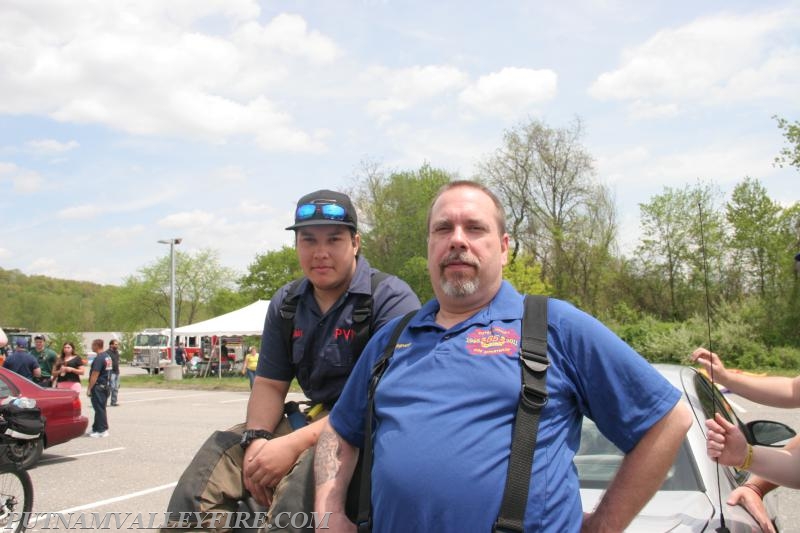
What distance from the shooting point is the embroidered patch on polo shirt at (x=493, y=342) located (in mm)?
1900

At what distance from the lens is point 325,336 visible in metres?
2.58

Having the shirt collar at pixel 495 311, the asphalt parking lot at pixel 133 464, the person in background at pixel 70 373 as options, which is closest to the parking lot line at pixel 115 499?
the asphalt parking lot at pixel 133 464

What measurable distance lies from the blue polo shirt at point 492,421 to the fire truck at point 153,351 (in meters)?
38.9

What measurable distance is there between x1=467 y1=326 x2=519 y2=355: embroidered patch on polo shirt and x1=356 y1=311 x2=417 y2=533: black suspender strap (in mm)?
292

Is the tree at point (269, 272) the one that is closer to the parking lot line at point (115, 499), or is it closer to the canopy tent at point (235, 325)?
the canopy tent at point (235, 325)

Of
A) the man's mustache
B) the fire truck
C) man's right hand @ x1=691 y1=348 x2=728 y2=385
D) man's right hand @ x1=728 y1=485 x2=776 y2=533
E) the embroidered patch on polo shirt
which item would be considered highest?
the man's mustache

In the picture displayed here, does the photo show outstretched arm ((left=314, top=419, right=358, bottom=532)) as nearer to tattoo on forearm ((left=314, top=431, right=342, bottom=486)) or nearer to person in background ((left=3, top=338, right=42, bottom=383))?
tattoo on forearm ((left=314, top=431, right=342, bottom=486))

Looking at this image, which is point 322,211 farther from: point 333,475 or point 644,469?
point 644,469

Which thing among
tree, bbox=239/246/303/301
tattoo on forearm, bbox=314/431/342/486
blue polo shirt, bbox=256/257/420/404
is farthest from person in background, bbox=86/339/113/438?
tree, bbox=239/246/303/301

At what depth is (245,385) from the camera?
25.2 metres

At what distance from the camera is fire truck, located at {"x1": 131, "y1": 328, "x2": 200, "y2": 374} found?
131 ft

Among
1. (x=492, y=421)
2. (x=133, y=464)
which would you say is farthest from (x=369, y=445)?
(x=133, y=464)

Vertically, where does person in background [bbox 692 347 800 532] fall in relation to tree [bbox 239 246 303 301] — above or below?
below

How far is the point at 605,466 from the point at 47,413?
29.2 ft
